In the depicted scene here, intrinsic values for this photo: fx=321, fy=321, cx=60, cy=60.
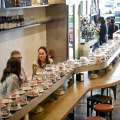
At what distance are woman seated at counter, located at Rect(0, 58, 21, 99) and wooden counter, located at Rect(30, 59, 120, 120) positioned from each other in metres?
0.53

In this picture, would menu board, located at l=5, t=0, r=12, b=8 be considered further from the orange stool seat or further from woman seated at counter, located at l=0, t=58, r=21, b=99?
the orange stool seat

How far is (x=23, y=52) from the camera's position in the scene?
8781 mm

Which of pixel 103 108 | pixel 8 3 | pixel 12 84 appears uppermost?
pixel 8 3

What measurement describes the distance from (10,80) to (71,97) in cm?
104

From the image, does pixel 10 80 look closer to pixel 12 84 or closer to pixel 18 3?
pixel 12 84

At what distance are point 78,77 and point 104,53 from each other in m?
1.21

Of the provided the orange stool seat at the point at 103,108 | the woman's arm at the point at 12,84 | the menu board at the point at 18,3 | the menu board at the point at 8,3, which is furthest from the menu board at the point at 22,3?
the orange stool seat at the point at 103,108

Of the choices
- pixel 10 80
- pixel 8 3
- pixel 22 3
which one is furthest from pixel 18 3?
pixel 10 80

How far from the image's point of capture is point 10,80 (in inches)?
185

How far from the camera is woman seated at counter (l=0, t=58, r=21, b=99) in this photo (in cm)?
458

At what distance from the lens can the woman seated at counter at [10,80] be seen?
4578mm

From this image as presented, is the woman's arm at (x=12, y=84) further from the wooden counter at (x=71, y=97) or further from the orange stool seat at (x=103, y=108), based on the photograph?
the orange stool seat at (x=103, y=108)

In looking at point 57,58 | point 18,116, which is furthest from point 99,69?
point 57,58

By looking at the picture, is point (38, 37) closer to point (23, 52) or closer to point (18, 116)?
point (23, 52)
